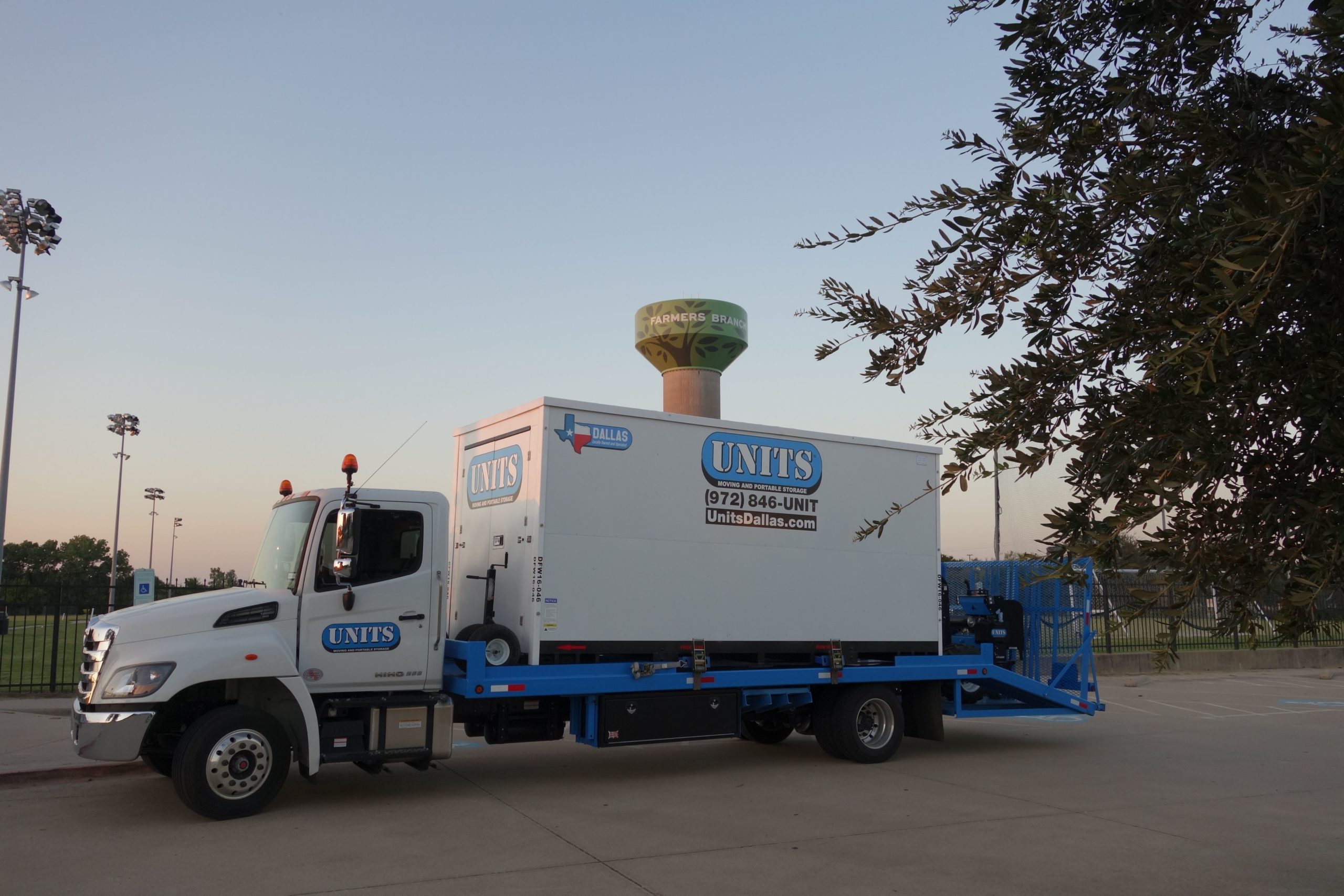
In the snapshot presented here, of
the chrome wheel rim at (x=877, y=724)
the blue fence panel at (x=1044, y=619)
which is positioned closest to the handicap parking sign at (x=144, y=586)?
the chrome wheel rim at (x=877, y=724)

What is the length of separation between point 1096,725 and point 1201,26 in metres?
13.3

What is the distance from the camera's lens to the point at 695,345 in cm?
4125

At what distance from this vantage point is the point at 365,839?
25.3 ft

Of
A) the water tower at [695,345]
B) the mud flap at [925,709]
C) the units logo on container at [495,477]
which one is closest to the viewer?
the units logo on container at [495,477]

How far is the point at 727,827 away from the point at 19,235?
20350 millimetres

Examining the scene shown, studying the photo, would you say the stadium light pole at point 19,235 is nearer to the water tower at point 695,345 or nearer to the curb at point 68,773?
the curb at point 68,773

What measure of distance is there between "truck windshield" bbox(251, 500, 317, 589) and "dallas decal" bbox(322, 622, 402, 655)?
542mm

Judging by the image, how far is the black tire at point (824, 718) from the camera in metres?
11.4

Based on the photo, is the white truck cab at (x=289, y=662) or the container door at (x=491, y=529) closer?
the white truck cab at (x=289, y=662)

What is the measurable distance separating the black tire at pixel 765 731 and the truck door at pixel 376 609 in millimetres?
5031

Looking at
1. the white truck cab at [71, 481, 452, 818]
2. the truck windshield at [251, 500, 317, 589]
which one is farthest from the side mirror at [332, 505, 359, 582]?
the truck windshield at [251, 500, 317, 589]

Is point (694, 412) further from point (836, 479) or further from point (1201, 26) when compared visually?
point (1201, 26)

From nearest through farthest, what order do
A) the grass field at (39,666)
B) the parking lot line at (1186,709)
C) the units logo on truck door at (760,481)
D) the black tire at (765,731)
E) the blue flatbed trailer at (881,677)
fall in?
1. the blue flatbed trailer at (881,677)
2. the units logo on truck door at (760,481)
3. the black tire at (765,731)
4. the grass field at (39,666)
5. the parking lot line at (1186,709)

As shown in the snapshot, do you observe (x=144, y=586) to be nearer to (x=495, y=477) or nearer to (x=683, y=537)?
(x=495, y=477)
